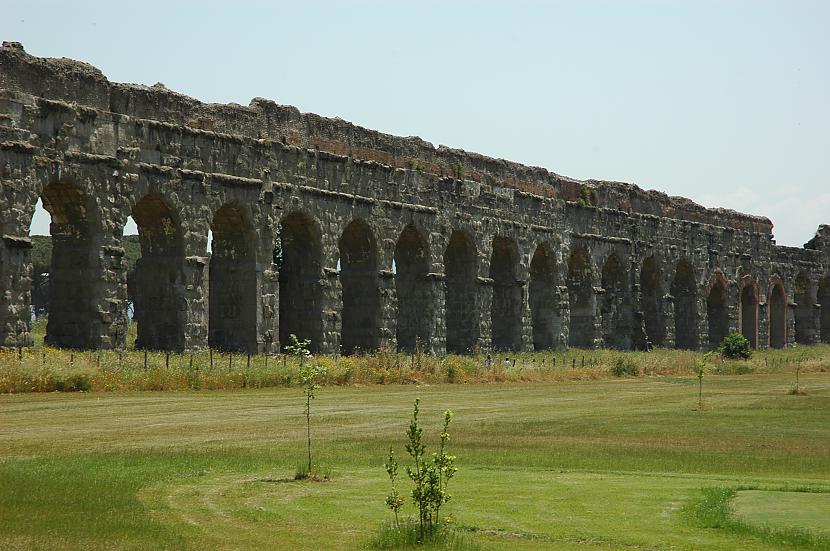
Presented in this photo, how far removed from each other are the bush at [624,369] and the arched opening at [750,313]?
70.5 feet

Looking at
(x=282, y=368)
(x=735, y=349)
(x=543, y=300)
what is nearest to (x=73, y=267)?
(x=282, y=368)

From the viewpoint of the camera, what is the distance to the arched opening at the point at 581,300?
162 feet

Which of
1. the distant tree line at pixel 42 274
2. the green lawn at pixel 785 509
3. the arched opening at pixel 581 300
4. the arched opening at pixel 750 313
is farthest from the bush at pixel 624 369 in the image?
the distant tree line at pixel 42 274

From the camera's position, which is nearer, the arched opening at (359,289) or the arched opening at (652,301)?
the arched opening at (359,289)

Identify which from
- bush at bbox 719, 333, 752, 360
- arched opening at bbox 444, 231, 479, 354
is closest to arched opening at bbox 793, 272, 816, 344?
bush at bbox 719, 333, 752, 360

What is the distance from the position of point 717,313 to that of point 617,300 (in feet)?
32.9

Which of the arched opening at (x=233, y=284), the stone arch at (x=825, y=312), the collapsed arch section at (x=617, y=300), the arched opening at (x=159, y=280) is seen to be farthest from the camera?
the stone arch at (x=825, y=312)

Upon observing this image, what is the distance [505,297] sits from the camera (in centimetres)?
4525

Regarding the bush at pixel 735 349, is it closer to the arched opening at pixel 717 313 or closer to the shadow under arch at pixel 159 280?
the arched opening at pixel 717 313

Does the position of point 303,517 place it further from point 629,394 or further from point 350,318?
point 350,318

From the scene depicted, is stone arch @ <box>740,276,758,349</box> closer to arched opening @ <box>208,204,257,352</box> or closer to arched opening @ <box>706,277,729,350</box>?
arched opening @ <box>706,277,729,350</box>

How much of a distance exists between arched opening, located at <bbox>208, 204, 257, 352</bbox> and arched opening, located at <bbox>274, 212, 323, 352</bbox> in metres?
2.07

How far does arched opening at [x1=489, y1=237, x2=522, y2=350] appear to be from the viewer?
44875 mm

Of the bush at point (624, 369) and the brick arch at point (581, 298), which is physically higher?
the brick arch at point (581, 298)
